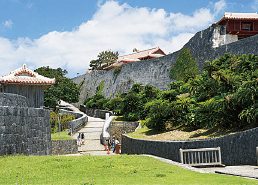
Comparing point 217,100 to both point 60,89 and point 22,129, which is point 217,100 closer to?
point 22,129

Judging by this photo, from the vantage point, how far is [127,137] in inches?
698

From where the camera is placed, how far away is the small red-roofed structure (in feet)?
55.2

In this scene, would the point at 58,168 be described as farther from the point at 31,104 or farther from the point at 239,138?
the point at 31,104

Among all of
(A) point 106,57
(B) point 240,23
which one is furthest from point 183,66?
(A) point 106,57

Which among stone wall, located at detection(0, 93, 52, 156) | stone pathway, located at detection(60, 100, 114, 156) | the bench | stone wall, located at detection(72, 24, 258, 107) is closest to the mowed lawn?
stone wall, located at detection(0, 93, 52, 156)

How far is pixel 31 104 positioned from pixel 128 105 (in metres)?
11.3

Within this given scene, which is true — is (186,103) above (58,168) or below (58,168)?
above

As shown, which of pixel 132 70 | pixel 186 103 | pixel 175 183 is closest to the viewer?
pixel 175 183

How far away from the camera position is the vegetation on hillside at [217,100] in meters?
11.7

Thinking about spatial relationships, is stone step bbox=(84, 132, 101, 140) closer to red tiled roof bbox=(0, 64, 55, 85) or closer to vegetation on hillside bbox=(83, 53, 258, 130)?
vegetation on hillside bbox=(83, 53, 258, 130)

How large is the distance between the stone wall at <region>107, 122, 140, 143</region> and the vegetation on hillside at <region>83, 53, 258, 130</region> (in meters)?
5.93

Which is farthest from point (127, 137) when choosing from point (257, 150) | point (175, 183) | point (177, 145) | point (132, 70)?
point (132, 70)

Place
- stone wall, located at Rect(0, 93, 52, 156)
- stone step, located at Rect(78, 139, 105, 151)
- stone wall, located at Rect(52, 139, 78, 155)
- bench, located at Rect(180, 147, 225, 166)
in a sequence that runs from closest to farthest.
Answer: stone wall, located at Rect(0, 93, 52, 156) → bench, located at Rect(180, 147, 225, 166) → stone wall, located at Rect(52, 139, 78, 155) → stone step, located at Rect(78, 139, 105, 151)

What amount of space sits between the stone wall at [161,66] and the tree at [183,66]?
56 cm
